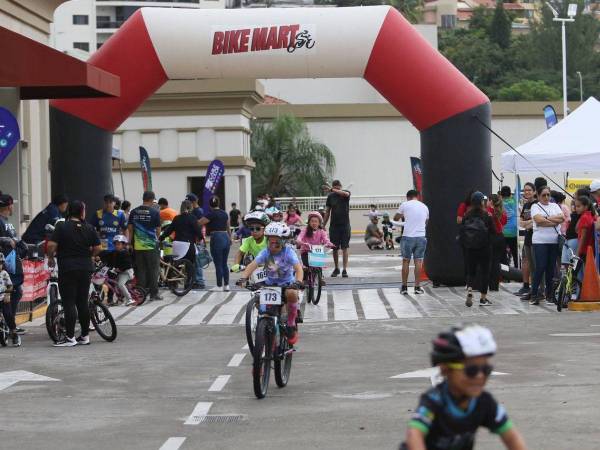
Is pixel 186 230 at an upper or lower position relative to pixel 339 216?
lower

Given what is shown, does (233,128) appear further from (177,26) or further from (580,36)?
(580,36)

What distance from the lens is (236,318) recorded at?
62.1 feet

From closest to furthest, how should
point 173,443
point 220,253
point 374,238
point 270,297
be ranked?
point 173,443
point 270,297
point 220,253
point 374,238

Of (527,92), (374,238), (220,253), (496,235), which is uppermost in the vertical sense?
(527,92)

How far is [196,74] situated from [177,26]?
3.22ft

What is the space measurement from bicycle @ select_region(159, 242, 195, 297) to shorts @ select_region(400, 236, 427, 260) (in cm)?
388

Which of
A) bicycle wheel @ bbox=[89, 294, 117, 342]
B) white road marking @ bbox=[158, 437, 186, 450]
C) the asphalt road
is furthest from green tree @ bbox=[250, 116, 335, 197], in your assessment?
white road marking @ bbox=[158, 437, 186, 450]

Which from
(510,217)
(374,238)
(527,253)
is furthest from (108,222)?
(374,238)

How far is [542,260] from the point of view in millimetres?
19344

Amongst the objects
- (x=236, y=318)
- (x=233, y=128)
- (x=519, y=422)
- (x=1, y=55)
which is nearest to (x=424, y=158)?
(x=236, y=318)

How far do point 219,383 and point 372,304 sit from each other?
830 centimetres

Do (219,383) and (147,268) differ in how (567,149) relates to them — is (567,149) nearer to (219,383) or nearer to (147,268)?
(147,268)

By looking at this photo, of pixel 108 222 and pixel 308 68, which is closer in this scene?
pixel 108 222

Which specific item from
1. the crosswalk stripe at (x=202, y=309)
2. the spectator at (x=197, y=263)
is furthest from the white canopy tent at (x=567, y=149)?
the spectator at (x=197, y=263)
